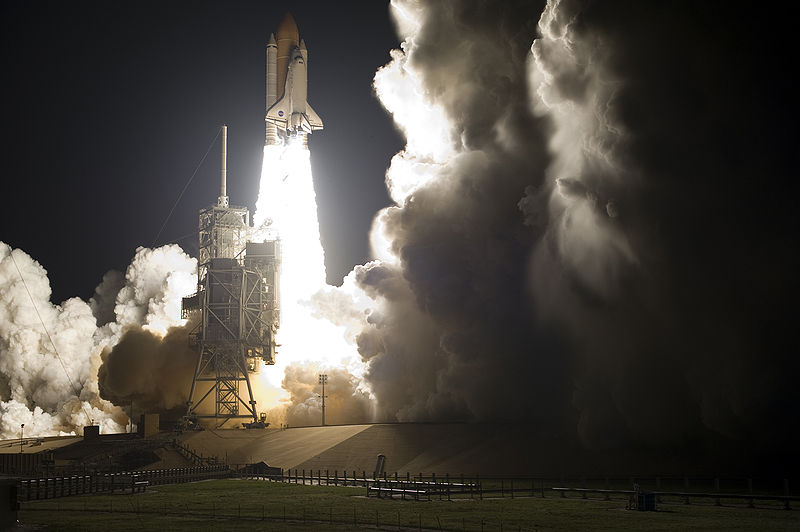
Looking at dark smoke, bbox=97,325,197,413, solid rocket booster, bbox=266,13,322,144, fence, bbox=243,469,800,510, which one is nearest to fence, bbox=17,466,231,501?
fence, bbox=243,469,800,510

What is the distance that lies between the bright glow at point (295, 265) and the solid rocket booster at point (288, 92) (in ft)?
5.78

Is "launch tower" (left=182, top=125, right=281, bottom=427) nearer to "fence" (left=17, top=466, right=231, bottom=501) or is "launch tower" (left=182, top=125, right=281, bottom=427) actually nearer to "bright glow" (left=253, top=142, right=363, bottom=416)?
"bright glow" (left=253, top=142, right=363, bottom=416)

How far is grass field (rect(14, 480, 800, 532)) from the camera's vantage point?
3428 cm

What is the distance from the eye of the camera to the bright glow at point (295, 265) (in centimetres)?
9006

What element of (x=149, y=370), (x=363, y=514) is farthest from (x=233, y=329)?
(x=363, y=514)

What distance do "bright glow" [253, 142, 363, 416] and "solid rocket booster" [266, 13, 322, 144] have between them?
1760 mm

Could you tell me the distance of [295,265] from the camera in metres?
94.7

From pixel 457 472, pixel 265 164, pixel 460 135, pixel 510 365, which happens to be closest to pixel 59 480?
pixel 457 472

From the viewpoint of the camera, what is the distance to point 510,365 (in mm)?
65000

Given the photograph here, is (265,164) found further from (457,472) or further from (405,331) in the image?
(457,472)

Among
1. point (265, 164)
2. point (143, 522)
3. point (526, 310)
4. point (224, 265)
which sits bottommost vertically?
point (143, 522)

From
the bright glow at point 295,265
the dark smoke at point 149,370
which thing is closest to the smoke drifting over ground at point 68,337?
the dark smoke at point 149,370

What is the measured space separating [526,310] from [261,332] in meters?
33.0

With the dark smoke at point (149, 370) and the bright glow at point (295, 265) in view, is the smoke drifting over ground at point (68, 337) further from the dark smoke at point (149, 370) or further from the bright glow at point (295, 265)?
the bright glow at point (295, 265)
